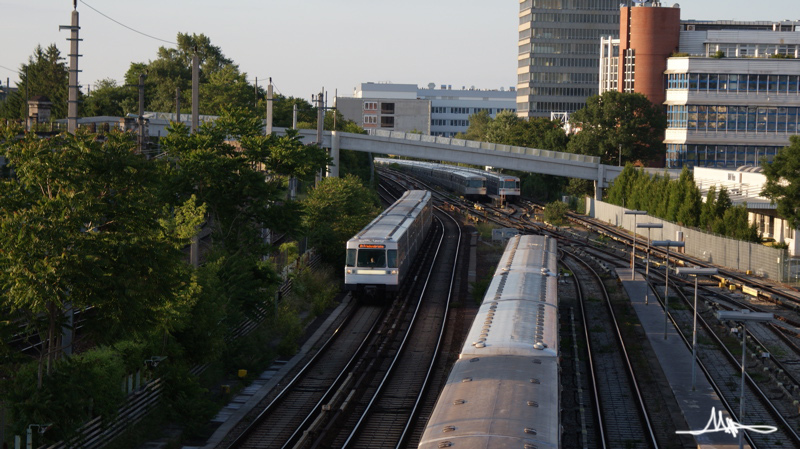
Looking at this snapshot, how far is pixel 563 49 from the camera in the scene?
169 metres

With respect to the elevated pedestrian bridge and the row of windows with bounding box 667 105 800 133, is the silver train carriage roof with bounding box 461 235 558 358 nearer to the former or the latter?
the elevated pedestrian bridge

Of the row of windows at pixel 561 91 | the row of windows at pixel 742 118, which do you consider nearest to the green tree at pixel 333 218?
the row of windows at pixel 742 118

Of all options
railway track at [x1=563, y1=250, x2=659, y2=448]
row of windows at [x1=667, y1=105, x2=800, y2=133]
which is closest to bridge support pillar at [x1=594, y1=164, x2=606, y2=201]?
row of windows at [x1=667, y1=105, x2=800, y2=133]

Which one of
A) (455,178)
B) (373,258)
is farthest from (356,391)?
(455,178)

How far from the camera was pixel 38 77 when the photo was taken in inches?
3971

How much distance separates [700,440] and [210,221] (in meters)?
20.7

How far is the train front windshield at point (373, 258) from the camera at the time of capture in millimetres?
40125

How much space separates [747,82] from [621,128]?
13.1 m

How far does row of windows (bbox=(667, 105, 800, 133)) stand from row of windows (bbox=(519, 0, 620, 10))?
81.7 meters

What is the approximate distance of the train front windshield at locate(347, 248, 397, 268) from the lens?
40125 mm

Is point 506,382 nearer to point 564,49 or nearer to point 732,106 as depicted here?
point 732,106

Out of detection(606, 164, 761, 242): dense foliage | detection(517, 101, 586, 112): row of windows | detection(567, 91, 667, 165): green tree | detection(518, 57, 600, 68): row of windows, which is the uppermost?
detection(518, 57, 600, 68): row of windows

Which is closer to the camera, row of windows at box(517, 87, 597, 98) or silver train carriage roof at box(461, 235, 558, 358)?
silver train carriage roof at box(461, 235, 558, 358)

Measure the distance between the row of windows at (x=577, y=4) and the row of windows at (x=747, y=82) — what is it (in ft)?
269
